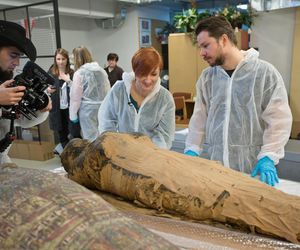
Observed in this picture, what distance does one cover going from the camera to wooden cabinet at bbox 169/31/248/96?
5137mm

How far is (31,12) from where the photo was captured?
4.95 metres

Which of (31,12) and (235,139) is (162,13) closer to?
(31,12)

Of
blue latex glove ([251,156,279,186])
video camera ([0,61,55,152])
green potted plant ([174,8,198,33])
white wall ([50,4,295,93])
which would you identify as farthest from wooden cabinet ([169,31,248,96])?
video camera ([0,61,55,152])

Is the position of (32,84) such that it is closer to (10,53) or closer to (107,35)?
(10,53)

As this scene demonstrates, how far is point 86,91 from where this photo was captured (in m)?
3.52

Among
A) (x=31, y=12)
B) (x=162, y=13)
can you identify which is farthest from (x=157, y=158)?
(x=162, y=13)

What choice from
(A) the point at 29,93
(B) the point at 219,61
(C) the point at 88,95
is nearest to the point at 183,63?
(C) the point at 88,95

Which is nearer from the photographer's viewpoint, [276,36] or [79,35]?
[276,36]

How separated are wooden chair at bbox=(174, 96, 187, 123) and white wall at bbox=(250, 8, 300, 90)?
1.32 m

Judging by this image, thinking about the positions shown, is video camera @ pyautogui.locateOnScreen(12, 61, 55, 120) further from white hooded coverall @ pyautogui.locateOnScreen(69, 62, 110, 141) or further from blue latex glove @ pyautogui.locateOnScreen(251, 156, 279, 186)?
white hooded coverall @ pyautogui.locateOnScreen(69, 62, 110, 141)

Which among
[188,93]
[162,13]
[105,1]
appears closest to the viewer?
[188,93]

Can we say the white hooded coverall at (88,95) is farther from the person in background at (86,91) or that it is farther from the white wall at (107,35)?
the white wall at (107,35)

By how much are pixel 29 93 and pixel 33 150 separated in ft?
10.0

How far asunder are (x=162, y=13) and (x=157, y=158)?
23.7 ft
